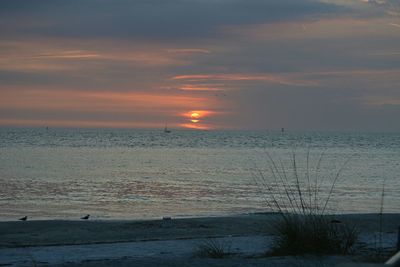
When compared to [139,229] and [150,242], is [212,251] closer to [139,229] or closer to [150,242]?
[150,242]

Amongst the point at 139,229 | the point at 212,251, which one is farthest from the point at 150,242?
the point at 139,229

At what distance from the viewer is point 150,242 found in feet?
33.5

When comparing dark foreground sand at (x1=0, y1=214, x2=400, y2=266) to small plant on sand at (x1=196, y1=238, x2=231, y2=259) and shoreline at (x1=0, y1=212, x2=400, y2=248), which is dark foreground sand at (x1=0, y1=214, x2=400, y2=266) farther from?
small plant on sand at (x1=196, y1=238, x2=231, y2=259)

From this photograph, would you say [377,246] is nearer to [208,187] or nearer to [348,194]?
[348,194]

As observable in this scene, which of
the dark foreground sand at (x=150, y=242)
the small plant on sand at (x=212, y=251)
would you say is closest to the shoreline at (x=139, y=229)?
the dark foreground sand at (x=150, y=242)

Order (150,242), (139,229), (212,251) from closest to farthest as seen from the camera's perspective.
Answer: (212,251) < (150,242) < (139,229)

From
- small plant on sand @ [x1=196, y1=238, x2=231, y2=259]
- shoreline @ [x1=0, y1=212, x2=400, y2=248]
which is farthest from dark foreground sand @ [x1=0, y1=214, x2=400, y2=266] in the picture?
small plant on sand @ [x1=196, y1=238, x2=231, y2=259]

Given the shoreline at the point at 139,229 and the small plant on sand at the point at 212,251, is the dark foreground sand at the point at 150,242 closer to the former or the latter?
the shoreline at the point at 139,229

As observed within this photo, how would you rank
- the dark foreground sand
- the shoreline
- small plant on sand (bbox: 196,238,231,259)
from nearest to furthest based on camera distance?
the dark foreground sand, small plant on sand (bbox: 196,238,231,259), the shoreline

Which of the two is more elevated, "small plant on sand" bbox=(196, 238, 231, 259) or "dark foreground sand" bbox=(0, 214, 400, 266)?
"small plant on sand" bbox=(196, 238, 231, 259)

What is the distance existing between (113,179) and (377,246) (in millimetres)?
22220

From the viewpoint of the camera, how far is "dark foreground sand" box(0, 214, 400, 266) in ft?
26.2

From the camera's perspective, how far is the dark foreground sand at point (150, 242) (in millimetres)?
7992

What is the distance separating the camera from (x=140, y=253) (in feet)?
29.7
